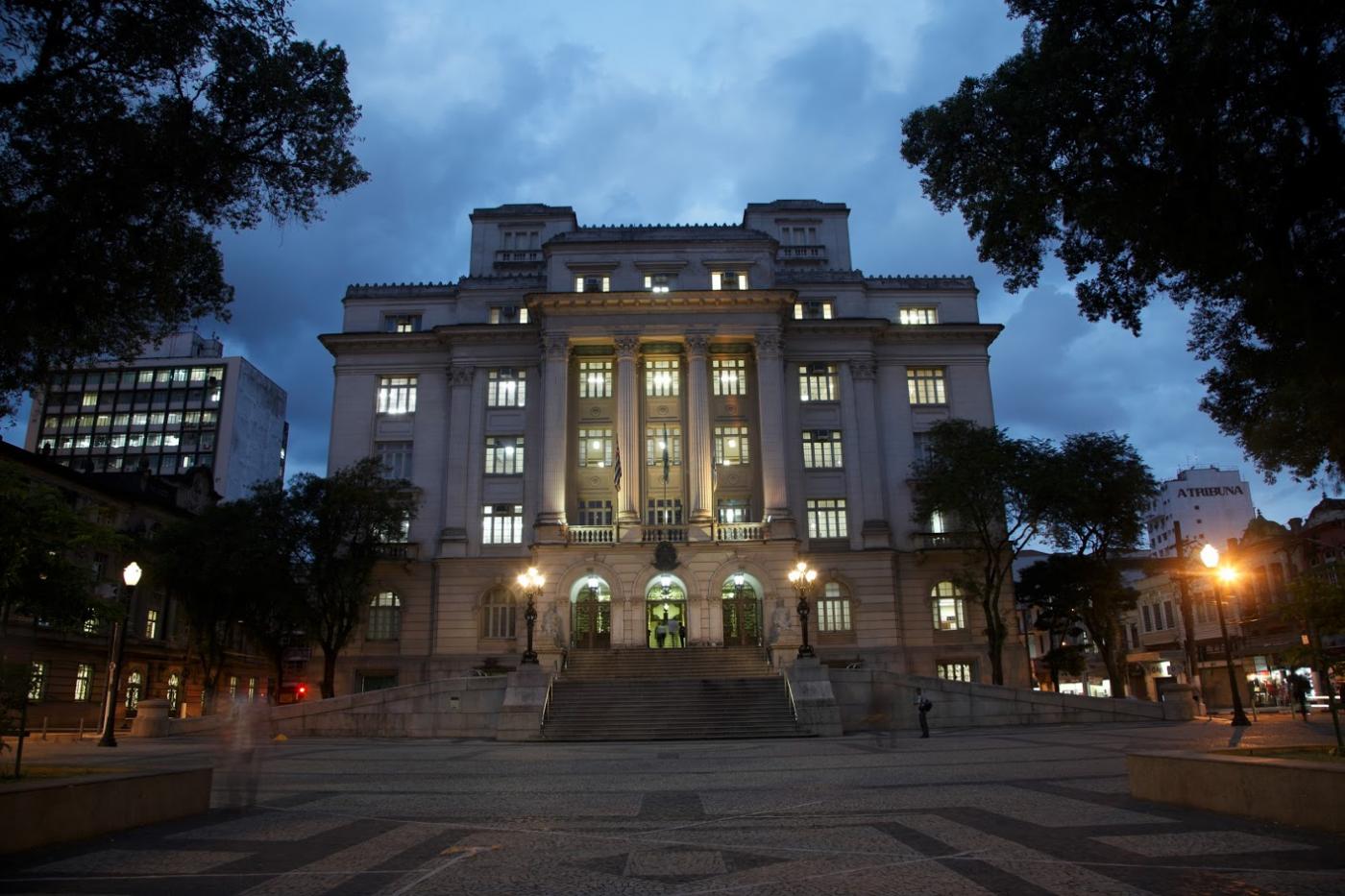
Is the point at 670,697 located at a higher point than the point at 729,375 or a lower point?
lower

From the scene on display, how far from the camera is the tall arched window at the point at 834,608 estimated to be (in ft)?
144

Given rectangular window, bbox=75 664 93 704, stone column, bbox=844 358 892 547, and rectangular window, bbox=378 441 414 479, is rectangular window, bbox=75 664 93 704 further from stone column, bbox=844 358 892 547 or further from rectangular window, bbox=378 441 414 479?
stone column, bbox=844 358 892 547

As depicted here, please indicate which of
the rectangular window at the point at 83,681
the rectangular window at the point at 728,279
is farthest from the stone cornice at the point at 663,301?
the rectangular window at the point at 83,681

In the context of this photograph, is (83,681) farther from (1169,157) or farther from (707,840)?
(1169,157)

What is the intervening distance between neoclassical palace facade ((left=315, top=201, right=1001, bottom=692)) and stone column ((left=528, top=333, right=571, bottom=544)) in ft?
0.35

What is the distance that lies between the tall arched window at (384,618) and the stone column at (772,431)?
19.0 m

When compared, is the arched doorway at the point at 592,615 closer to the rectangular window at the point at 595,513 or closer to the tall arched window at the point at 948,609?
the rectangular window at the point at 595,513

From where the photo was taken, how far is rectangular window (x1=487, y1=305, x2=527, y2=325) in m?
49.0

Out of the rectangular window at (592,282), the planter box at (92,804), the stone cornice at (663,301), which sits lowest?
the planter box at (92,804)

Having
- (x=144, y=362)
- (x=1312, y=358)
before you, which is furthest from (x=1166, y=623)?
(x=144, y=362)

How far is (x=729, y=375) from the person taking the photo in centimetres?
4706

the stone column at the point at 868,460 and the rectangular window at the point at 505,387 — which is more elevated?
the rectangular window at the point at 505,387

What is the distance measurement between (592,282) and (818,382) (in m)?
12.9

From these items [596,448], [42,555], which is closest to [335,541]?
[596,448]
